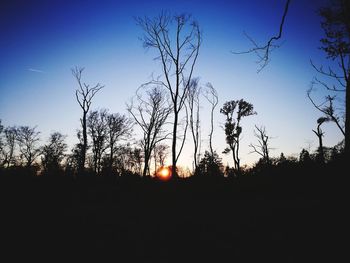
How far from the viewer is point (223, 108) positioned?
84.9 feet

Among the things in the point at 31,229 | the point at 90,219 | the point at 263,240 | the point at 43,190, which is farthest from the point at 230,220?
the point at 43,190

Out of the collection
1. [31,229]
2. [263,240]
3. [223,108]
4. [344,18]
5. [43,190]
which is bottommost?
[263,240]

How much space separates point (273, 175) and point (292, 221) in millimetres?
5628

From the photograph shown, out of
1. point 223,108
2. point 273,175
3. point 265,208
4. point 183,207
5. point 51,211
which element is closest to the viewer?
point 51,211

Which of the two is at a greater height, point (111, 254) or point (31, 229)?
point (31, 229)

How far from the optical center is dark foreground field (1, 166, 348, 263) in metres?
3.31

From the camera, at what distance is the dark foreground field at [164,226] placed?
3.31 metres

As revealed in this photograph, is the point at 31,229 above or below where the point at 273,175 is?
below

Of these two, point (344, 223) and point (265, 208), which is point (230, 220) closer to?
point (265, 208)

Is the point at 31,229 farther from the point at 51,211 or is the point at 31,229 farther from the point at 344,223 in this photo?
the point at 344,223

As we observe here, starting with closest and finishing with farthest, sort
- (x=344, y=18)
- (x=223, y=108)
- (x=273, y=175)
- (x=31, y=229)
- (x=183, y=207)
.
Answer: (x=31, y=229) → (x=183, y=207) → (x=344, y=18) → (x=273, y=175) → (x=223, y=108)

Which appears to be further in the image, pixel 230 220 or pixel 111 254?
pixel 230 220

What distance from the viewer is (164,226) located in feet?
15.8

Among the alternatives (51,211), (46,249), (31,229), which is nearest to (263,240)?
(46,249)
